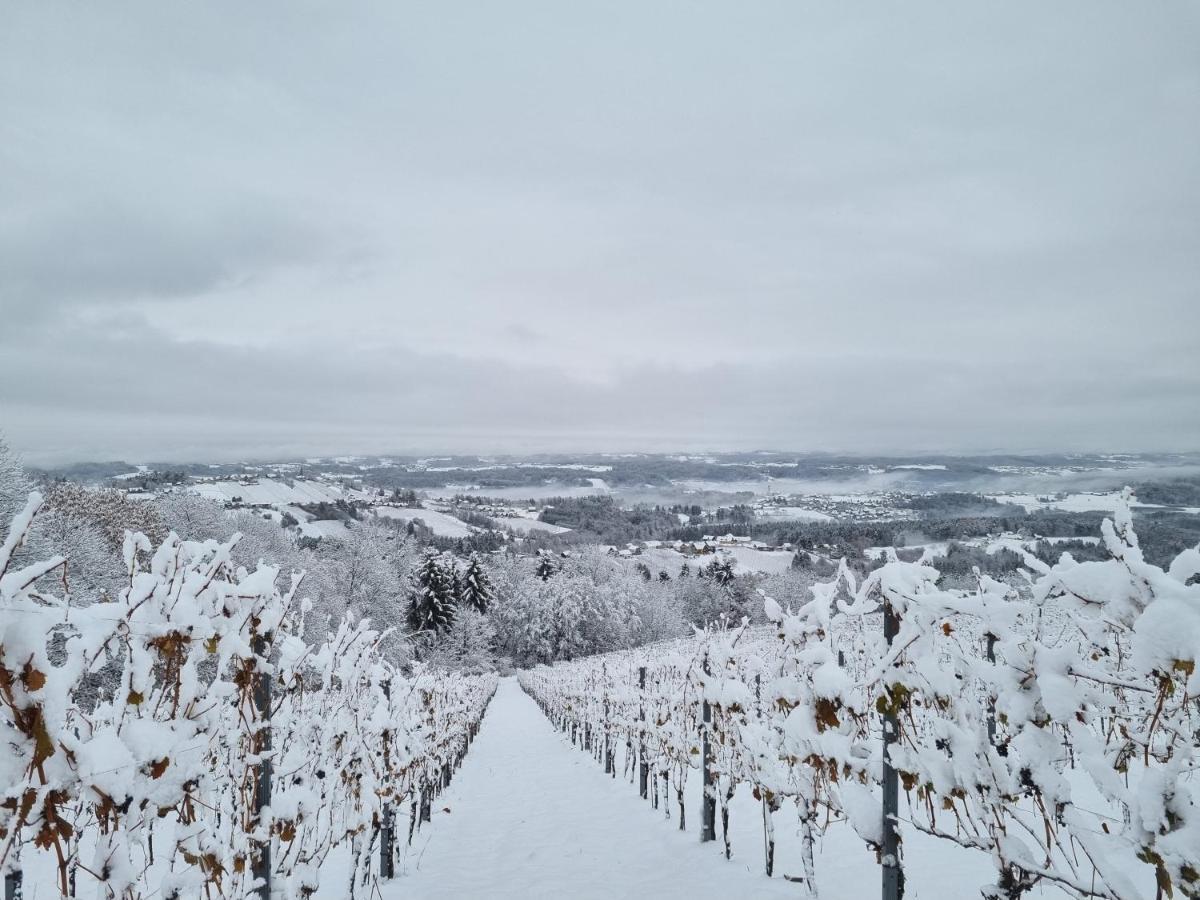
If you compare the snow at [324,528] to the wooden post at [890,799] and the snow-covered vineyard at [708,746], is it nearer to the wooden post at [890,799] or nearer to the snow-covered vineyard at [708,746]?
the snow-covered vineyard at [708,746]

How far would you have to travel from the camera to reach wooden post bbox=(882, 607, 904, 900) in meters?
3.06

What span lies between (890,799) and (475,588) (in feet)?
163

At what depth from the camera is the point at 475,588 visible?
50.1 meters

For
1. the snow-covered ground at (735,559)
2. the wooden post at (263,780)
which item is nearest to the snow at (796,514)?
the snow-covered ground at (735,559)

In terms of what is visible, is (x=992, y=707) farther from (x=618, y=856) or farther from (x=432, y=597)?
(x=432, y=597)

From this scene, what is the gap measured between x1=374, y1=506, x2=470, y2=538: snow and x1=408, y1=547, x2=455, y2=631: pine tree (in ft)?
140

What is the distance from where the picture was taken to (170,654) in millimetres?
2389

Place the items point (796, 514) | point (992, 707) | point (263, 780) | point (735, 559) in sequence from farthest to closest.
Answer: point (796, 514) < point (735, 559) < point (992, 707) < point (263, 780)

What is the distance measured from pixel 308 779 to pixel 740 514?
110 metres

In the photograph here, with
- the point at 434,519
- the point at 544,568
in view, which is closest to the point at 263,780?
the point at 544,568

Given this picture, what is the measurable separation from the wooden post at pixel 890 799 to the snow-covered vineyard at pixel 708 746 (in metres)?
0.02

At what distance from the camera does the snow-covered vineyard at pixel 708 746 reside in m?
1.82

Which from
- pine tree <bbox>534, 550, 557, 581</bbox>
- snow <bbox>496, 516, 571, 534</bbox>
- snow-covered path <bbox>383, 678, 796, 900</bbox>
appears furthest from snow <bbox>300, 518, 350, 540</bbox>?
snow-covered path <bbox>383, 678, 796, 900</bbox>

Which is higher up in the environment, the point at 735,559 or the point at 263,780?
the point at 263,780
